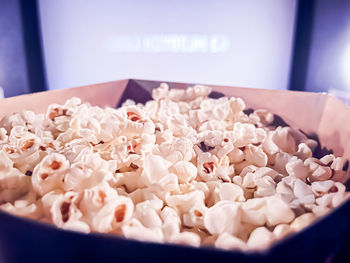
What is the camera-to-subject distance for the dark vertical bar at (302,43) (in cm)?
215

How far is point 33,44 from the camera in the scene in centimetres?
287

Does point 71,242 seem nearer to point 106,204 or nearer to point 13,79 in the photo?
point 106,204

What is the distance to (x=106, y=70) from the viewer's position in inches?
118

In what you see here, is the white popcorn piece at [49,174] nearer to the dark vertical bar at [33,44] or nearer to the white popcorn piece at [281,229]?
the white popcorn piece at [281,229]

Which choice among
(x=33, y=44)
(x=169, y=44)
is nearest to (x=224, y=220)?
(x=169, y=44)

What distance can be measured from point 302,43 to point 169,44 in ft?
3.84

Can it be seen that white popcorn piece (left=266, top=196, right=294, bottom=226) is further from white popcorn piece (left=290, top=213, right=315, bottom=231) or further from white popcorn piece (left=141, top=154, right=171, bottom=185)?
white popcorn piece (left=141, top=154, right=171, bottom=185)

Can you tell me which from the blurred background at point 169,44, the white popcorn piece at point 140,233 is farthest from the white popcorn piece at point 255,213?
the blurred background at point 169,44

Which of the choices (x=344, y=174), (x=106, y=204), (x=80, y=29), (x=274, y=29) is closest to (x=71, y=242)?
(x=106, y=204)

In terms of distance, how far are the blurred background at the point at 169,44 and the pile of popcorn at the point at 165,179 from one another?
1.87 m

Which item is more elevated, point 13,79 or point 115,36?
point 115,36

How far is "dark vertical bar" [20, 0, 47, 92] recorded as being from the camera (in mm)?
2742

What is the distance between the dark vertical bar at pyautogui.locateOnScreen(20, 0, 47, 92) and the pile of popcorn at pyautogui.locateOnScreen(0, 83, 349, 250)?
2.54m

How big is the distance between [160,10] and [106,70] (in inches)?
31.6
